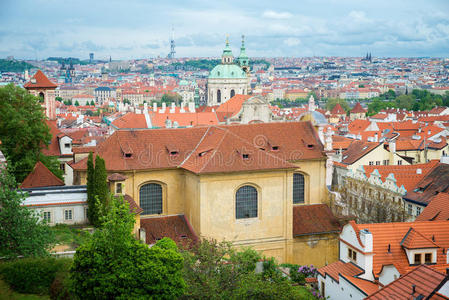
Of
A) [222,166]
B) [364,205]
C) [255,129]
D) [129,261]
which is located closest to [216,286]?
[129,261]

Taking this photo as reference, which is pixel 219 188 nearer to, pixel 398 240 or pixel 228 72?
pixel 398 240

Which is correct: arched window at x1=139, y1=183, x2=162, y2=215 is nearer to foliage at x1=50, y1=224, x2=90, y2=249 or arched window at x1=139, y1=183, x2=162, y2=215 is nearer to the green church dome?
foliage at x1=50, y1=224, x2=90, y2=249

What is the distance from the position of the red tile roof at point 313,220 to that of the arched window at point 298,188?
24.7 inches

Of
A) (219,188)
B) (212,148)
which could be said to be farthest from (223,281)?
(212,148)

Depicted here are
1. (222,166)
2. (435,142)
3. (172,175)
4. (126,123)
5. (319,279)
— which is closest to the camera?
(319,279)

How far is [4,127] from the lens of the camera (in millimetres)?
47781

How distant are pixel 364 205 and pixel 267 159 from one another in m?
→ 17.2

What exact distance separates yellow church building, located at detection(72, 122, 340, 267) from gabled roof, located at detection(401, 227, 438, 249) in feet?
30.6

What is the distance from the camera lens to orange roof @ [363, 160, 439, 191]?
47562mm

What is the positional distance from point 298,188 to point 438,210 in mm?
10544

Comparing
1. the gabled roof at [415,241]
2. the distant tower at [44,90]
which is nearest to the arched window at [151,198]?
the gabled roof at [415,241]

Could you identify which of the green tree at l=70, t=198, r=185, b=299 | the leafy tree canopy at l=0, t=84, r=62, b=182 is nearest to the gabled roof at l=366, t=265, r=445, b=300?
the green tree at l=70, t=198, r=185, b=299

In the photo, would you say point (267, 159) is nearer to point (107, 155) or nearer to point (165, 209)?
point (165, 209)

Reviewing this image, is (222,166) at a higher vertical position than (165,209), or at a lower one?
higher
